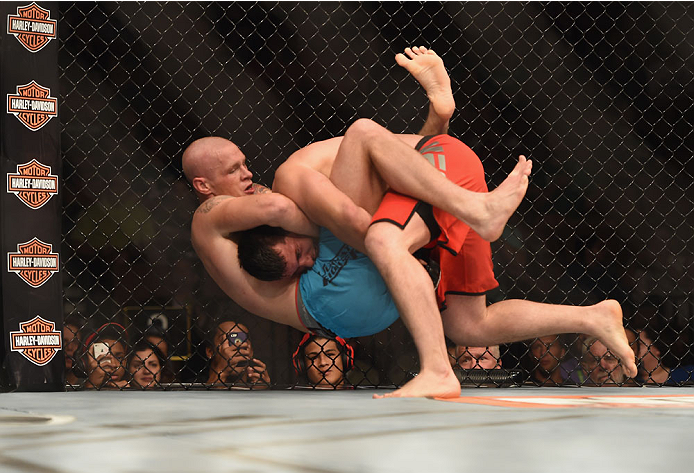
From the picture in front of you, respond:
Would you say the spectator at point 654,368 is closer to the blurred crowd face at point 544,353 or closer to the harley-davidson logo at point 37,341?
the blurred crowd face at point 544,353

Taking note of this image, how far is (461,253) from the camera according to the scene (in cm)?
172

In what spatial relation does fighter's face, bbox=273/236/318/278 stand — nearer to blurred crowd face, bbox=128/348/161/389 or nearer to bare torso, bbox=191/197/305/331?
bare torso, bbox=191/197/305/331

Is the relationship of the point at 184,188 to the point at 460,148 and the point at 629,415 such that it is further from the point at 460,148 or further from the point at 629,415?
the point at 629,415

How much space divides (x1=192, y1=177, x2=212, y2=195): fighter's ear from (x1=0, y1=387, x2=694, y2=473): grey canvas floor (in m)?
0.89

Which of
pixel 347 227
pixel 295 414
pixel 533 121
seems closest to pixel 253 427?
pixel 295 414

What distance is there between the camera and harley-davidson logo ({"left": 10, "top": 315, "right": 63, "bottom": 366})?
5.66 ft

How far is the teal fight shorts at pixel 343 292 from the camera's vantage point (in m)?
1.63

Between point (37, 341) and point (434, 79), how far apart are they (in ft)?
3.84

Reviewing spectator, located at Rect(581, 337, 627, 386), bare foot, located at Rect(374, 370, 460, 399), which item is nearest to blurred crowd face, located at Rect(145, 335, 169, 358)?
bare foot, located at Rect(374, 370, 460, 399)

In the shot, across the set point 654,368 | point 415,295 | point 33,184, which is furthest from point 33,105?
point 654,368

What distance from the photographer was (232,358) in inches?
87.5

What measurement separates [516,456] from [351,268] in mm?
1057

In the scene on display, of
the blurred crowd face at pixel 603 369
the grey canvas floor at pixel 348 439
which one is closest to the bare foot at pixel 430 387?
the grey canvas floor at pixel 348 439

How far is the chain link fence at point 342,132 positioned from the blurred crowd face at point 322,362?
0.04 ft
